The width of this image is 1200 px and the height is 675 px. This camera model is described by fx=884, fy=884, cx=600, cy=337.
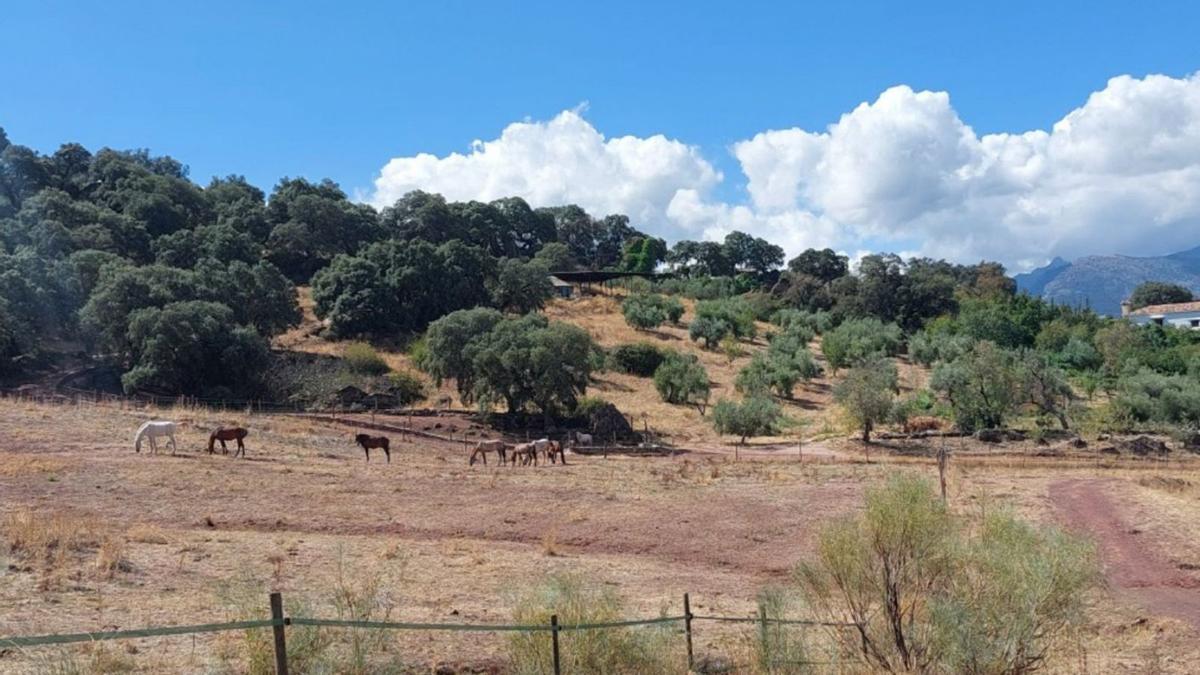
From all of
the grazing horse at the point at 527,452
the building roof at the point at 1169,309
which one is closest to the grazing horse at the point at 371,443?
the grazing horse at the point at 527,452

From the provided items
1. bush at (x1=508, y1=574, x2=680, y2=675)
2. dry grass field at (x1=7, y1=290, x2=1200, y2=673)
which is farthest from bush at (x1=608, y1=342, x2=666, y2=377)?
bush at (x1=508, y1=574, x2=680, y2=675)

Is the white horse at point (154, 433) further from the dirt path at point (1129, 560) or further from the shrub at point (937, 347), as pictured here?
the shrub at point (937, 347)

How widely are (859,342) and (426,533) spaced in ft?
197

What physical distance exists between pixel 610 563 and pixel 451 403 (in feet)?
123

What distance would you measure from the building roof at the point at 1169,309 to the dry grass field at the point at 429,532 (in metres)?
79.7

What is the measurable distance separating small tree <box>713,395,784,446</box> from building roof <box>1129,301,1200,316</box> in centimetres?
8212

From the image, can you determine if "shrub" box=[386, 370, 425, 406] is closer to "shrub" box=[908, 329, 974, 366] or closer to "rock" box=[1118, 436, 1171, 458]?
"rock" box=[1118, 436, 1171, 458]

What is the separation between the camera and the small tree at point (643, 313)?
82062mm

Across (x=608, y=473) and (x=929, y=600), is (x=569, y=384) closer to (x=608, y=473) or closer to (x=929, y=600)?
(x=608, y=473)

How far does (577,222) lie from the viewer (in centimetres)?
14775

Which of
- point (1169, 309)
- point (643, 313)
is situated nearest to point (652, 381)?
point (643, 313)

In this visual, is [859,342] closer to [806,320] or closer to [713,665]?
[806,320]

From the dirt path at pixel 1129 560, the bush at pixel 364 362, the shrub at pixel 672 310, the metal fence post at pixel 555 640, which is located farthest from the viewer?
the shrub at pixel 672 310

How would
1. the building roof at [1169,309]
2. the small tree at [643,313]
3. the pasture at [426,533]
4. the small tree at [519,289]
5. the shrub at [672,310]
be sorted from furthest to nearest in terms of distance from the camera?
the building roof at [1169,309], the shrub at [672,310], the small tree at [643,313], the small tree at [519,289], the pasture at [426,533]
